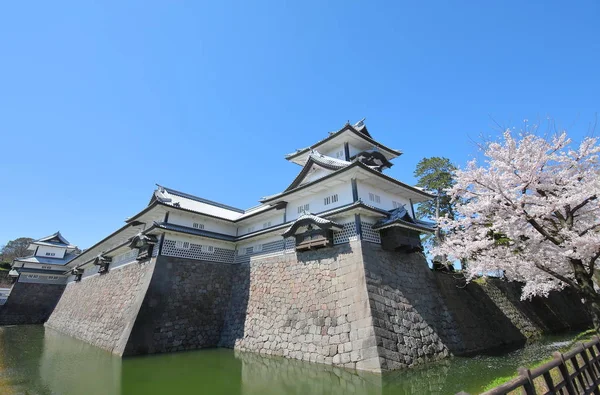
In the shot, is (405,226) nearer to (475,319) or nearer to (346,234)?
(346,234)

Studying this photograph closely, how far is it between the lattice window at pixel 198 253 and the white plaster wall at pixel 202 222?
1083 millimetres

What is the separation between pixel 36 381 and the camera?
27.0 ft

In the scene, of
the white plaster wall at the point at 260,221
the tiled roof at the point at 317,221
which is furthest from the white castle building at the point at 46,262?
the tiled roof at the point at 317,221

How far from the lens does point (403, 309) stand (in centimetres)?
1042

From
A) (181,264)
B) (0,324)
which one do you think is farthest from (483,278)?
(0,324)

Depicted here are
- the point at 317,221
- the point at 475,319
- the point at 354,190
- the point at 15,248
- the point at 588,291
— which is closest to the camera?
the point at 588,291

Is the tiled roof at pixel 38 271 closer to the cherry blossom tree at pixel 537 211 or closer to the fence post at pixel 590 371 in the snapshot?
the cherry blossom tree at pixel 537 211

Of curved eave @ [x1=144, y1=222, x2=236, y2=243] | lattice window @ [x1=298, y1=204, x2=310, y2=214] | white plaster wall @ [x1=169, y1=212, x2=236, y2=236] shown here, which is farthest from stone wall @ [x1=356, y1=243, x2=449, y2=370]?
white plaster wall @ [x1=169, y1=212, x2=236, y2=236]

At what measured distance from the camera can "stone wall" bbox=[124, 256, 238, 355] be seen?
12.5 meters

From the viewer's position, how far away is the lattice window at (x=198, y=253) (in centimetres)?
1455

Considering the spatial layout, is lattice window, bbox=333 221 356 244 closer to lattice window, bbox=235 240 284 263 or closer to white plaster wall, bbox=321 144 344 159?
lattice window, bbox=235 240 284 263

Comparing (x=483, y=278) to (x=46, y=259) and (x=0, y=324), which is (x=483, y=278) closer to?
(x=0, y=324)

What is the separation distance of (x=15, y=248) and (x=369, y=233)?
57229 millimetres

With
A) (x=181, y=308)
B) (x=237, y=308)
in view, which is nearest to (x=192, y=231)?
(x=181, y=308)
